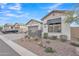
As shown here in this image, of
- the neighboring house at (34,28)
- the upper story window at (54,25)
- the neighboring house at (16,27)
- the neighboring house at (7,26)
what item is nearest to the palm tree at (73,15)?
the upper story window at (54,25)

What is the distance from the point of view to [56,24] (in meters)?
6.02

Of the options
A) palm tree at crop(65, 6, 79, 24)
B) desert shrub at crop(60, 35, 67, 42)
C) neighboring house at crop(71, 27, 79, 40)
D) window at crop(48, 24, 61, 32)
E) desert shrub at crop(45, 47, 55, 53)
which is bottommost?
desert shrub at crop(45, 47, 55, 53)

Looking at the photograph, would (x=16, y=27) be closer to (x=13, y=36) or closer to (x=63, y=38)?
(x=13, y=36)

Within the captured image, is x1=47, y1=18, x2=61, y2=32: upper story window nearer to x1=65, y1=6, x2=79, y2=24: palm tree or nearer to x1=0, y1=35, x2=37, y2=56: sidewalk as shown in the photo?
x1=65, y1=6, x2=79, y2=24: palm tree

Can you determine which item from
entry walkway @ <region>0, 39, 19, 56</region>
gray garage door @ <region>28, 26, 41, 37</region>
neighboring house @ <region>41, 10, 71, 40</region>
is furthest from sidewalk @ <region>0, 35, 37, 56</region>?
neighboring house @ <region>41, 10, 71, 40</region>

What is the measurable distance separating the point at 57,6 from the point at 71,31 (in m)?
0.71

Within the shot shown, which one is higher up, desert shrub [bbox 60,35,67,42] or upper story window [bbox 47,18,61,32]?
upper story window [bbox 47,18,61,32]

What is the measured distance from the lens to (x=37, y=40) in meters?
6.06

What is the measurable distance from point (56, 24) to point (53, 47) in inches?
23.2

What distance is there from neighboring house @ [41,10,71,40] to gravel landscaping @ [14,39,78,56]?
20 centimetres

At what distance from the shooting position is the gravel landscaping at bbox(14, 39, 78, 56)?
5.84m

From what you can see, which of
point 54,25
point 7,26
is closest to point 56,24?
point 54,25

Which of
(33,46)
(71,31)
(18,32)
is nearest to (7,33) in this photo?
(18,32)

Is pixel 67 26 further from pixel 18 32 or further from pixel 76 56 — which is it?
pixel 18 32
